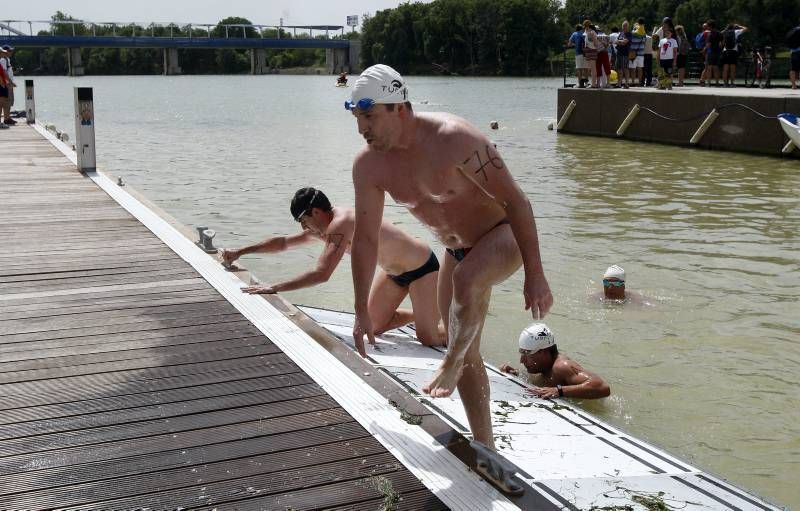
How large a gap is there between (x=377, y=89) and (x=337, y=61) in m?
151

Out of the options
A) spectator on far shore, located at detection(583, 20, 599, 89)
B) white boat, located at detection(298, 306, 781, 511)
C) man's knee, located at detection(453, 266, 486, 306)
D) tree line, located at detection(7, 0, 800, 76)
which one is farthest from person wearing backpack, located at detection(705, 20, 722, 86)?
tree line, located at detection(7, 0, 800, 76)

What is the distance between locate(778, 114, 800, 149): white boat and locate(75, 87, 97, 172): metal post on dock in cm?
1485

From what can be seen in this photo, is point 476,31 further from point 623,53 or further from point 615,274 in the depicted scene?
point 615,274

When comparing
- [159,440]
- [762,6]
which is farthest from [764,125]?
[762,6]

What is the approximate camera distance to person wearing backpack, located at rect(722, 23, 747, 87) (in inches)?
985

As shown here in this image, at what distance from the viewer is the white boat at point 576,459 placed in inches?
159

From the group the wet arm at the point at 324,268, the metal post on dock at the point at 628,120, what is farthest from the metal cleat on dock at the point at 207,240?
the metal post on dock at the point at 628,120

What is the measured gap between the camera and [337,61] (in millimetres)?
151125

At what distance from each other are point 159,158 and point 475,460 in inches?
908

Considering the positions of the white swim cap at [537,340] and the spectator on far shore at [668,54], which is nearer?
the white swim cap at [537,340]

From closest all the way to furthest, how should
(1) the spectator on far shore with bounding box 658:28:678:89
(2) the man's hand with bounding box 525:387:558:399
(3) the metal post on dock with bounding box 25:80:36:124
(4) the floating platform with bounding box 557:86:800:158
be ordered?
(2) the man's hand with bounding box 525:387:558:399 < (4) the floating platform with bounding box 557:86:800:158 < (3) the metal post on dock with bounding box 25:80:36:124 < (1) the spectator on far shore with bounding box 658:28:678:89

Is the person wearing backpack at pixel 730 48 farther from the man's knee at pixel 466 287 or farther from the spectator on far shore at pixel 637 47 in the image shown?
the man's knee at pixel 466 287

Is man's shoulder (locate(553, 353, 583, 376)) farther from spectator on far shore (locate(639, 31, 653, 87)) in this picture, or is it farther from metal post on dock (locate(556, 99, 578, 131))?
metal post on dock (locate(556, 99, 578, 131))

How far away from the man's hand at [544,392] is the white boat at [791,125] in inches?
633
